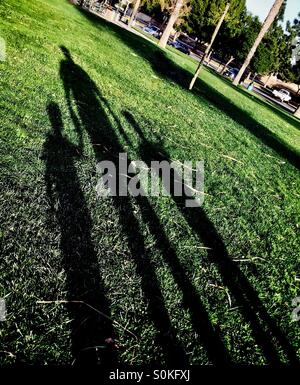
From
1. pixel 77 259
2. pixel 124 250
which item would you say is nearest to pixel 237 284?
pixel 124 250

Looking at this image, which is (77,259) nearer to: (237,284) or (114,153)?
(237,284)

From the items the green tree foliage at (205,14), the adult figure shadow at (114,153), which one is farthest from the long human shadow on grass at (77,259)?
the green tree foliage at (205,14)

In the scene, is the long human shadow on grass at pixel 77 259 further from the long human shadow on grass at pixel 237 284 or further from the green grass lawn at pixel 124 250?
the long human shadow on grass at pixel 237 284

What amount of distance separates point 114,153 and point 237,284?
2483mm

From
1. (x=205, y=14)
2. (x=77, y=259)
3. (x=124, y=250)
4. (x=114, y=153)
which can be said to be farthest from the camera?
(x=205, y=14)

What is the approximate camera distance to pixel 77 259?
2557 millimetres

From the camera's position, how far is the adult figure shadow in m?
2.28

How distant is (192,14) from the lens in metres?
47.1

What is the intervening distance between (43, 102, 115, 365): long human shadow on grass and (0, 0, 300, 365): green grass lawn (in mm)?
10

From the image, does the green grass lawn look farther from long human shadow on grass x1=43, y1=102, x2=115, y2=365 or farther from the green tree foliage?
the green tree foliage

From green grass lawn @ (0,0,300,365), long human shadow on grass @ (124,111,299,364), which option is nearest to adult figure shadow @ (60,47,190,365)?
green grass lawn @ (0,0,300,365)
